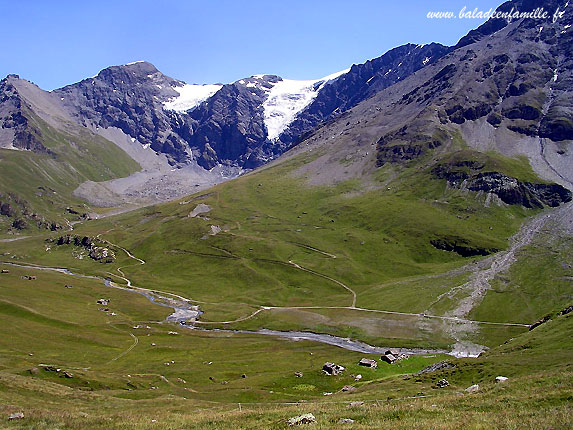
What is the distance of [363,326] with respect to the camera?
181 metres

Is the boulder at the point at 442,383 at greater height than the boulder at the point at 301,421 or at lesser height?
lesser

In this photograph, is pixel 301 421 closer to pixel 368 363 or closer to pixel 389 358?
pixel 368 363

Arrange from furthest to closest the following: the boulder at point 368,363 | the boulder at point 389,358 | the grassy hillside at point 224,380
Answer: the boulder at point 389,358 → the boulder at point 368,363 → the grassy hillside at point 224,380

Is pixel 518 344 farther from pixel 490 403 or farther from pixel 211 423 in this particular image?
pixel 211 423

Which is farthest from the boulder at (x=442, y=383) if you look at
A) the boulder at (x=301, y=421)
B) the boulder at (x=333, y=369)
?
the boulder at (x=333, y=369)

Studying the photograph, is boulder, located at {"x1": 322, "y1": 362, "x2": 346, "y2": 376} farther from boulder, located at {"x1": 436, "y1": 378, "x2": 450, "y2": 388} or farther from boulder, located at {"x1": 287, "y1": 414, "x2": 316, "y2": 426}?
boulder, located at {"x1": 287, "y1": 414, "x2": 316, "y2": 426}

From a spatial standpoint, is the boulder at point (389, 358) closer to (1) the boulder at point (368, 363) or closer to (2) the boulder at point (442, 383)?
(1) the boulder at point (368, 363)

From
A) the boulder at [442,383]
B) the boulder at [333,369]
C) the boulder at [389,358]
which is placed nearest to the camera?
the boulder at [442,383]

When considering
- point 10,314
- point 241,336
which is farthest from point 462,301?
point 10,314

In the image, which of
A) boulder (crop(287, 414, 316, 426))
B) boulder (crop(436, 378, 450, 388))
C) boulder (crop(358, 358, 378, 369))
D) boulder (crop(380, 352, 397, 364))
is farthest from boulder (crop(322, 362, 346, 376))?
boulder (crop(287, 414, 316, 426))

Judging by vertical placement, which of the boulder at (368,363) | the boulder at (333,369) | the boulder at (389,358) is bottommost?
the boulder at (389,358)

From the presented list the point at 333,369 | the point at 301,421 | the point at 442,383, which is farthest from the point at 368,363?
the point at 301,421

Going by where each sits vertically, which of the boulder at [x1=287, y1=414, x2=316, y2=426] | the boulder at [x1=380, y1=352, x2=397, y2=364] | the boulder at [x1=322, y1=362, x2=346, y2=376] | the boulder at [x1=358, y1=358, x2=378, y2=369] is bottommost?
the boulder at [x1=380, y1=352, x2=397, y2=364]

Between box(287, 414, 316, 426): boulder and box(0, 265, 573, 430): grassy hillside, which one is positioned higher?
box(287, 414, 316, 426): boulder
